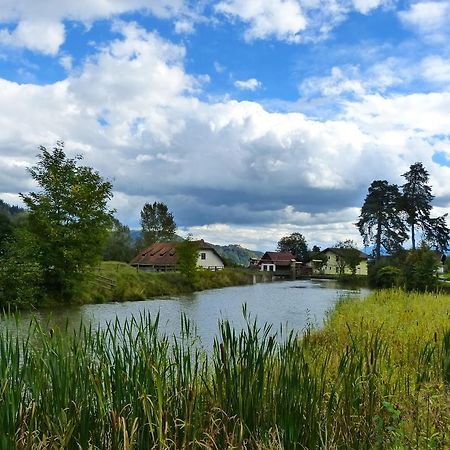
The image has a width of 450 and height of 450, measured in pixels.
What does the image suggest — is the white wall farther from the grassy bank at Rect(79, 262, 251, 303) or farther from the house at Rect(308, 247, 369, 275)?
the house at Rect(308, 247, 369, 275)

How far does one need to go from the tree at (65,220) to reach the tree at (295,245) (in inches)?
3026

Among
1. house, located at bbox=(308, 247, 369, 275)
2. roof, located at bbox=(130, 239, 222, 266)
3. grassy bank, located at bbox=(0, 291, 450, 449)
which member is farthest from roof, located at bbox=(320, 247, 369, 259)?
grassy bank, located at bbox=(0, 291, 450, 449)

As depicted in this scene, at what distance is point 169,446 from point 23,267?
21.4m

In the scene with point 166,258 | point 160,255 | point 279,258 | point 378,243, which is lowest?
point 166,258

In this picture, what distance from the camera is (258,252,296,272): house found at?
90688mm

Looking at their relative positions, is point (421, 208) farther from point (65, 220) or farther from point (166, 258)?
point (65, 220)

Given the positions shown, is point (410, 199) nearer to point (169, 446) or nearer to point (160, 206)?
point (160, 206)

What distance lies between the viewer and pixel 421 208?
207 feet

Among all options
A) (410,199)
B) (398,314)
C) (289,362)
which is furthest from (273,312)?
(410,199)

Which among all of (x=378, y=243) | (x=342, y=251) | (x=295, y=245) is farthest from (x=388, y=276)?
(x=295, y=245)

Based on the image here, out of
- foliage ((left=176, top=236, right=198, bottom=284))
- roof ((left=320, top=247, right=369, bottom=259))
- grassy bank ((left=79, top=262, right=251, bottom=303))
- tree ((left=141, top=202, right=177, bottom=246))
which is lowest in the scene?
grassy bank ((left=79, top=262, right=251, bottom=303))

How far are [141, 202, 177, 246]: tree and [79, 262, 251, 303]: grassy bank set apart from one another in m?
33.0

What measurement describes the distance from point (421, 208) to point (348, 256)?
13.1 meters

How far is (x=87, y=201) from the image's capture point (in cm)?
2761
